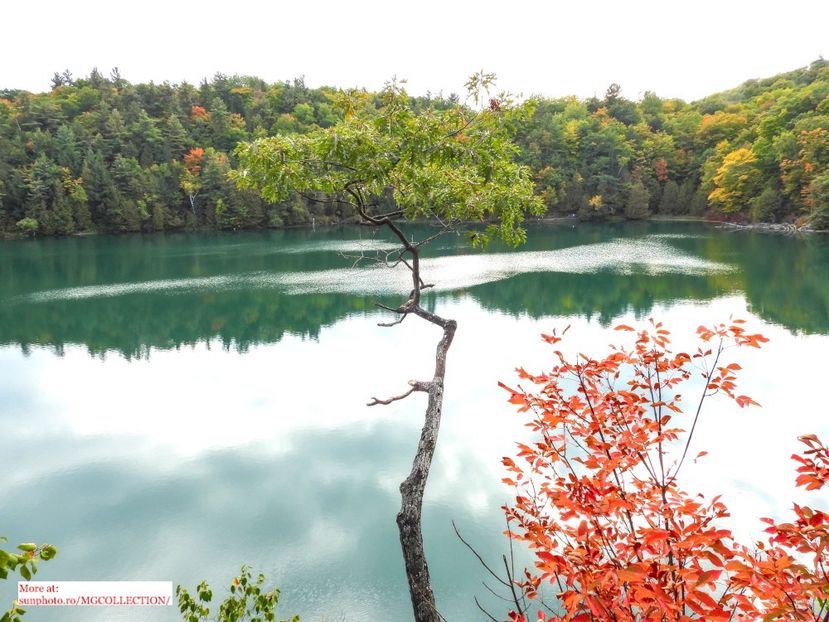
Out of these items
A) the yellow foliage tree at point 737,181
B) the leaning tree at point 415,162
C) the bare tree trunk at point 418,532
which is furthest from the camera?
the yellow foliage tree at point 737,181

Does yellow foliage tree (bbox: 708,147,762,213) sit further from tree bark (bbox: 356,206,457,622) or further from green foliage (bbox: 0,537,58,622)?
green foliage (bbox: 0,537,58,622)

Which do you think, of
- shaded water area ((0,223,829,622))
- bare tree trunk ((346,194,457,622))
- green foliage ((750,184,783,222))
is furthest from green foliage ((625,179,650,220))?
bare tree trunk ((346,194,457,622))

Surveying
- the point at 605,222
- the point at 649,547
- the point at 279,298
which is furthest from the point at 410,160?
the point at 605,222

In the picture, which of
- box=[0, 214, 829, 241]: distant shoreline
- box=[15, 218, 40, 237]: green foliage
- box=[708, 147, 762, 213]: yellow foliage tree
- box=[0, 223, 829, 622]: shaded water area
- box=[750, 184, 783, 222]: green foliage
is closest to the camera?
box=[0, 223, 829, 622]: shaded water area

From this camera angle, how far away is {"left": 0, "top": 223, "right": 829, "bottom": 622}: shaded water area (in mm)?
7543

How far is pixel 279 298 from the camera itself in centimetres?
2431

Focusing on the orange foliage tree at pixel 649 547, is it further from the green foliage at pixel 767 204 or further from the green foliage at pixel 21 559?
the green foliage at pixel 767 204

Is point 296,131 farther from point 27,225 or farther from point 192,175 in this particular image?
point 27,225

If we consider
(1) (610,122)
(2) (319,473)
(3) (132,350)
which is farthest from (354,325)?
(1) (610,122)

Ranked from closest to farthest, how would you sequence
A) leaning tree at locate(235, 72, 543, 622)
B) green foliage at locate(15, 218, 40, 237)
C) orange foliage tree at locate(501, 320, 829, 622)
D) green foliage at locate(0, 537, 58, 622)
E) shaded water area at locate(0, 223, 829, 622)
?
green foliage at locate(0, 537, 58, 622), orange foliage tree at locate(501, 320, 829, 622), leaning tree at locate(235, 72, 543, 622), shaded water area at locate(0, 223, 829, 622), green foliage at locate(15, 218, 40, 237)

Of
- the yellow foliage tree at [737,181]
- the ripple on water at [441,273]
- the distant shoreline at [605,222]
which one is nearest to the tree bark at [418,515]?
the ripple on water at [441,273]

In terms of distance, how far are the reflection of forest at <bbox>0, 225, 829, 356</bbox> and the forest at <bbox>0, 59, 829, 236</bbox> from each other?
1275 centimetres

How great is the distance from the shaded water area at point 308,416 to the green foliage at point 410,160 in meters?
5.13

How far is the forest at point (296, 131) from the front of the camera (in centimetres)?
4684
